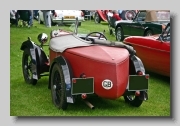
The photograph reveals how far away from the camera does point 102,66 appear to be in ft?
15.5

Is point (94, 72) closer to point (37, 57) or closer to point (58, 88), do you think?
point (58, 88)

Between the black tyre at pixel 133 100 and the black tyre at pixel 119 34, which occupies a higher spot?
the black tyre at pixel 119 34

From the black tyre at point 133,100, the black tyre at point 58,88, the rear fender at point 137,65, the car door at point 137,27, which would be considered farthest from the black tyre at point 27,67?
the car door at point 137,27

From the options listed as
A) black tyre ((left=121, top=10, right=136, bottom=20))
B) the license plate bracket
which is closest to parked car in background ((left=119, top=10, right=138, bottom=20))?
black tyre ((left=121, top=10, right=136, bottom=20))

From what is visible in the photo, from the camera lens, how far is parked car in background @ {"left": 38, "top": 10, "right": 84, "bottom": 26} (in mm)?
5605

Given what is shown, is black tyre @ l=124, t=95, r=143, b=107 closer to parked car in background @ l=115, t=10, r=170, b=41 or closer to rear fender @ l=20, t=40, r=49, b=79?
parked car in background @ l=115, t=10, r=170, b=41

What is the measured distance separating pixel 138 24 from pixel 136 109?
241cm

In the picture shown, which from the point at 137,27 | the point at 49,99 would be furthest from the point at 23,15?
the point at 137,27

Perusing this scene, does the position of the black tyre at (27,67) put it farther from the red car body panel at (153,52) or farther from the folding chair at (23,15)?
the red car body panel at (153,52)

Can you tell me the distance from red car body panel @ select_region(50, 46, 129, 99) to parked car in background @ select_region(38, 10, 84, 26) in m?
0.80

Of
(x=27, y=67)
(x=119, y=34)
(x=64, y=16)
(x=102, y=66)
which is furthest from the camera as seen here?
(x=119, y=34)

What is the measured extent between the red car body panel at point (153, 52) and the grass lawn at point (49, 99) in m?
0.15

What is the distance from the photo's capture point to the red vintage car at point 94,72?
4.75 metres

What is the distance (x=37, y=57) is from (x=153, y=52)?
1.95 m
